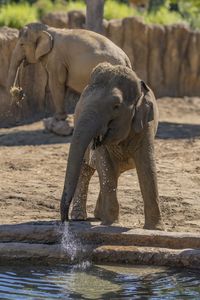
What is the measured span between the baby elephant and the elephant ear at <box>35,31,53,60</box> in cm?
595

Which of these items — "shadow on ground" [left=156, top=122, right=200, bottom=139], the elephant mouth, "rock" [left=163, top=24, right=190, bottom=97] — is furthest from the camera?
"rock" [left=163, top=24, right=190, bottom=97]

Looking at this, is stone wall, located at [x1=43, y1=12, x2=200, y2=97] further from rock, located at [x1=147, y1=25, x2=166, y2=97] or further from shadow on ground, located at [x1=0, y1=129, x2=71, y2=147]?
shadow on ground, located at [x1=0, y1=129, x2=71, y2=147]

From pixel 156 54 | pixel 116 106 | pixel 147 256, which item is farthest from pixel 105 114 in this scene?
pixel 156 54

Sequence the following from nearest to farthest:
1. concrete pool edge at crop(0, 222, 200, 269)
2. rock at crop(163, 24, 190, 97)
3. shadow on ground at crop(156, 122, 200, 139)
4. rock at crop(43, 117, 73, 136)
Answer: concrete pool edge at crop(0, 222, 200, 269), rock at crop(43, 117, 73, 136), shadow on ground at crop(156, 122, 200, 139), rock at crop(163, 24, 190, 97)

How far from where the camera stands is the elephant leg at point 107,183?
8352 mm

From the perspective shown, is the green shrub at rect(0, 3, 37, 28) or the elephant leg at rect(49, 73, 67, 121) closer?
the elephant leg at rect(49, 73, 67, 121)

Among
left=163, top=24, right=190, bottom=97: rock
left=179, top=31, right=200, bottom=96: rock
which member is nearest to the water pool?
left=163, top=24, right=190, bottom=97: rock

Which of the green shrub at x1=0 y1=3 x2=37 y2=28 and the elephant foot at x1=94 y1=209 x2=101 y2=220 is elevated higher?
the green shrub at x1=0 y1=3 x2=37 y2=28

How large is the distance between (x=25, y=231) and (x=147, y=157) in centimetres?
130

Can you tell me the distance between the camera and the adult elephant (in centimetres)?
1438

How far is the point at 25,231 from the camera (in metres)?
8.11

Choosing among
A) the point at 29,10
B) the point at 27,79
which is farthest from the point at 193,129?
the point at 29,10

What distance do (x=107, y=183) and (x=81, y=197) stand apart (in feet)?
3.44

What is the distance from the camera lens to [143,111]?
8.17 metres
